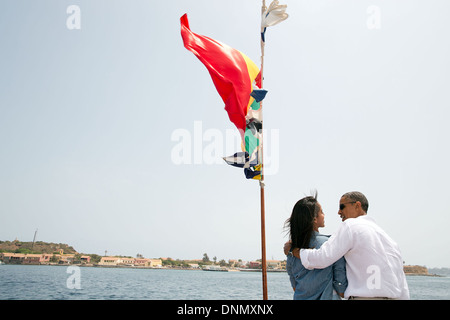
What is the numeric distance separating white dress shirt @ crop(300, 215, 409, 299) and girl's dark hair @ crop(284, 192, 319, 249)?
0.21 metres

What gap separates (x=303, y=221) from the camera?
11.7ft

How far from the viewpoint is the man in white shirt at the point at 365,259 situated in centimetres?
303

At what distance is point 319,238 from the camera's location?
139 inches

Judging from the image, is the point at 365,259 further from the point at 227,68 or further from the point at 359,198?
the point at 227,68

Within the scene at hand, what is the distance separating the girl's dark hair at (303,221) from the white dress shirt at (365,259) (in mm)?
210

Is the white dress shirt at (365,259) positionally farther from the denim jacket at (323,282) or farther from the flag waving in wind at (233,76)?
the flag waving in wind at (233,76)

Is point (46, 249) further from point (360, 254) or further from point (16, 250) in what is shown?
point (360, 254)

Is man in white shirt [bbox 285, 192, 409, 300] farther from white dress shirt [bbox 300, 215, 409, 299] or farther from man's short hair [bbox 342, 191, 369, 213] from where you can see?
man's short hair [bbox 342, 191, 369, 213]

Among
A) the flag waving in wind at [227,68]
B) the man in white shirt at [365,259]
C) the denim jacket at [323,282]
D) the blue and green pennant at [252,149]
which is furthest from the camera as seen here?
the flag waving in wind at [227,68]

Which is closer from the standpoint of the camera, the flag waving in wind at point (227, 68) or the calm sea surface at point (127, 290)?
the flag waving in wind at point (227, 68)

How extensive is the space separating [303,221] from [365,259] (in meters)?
0.75

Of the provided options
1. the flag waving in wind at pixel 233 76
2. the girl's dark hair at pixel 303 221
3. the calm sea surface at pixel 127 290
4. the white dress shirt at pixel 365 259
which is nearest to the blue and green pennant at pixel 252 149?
the flag waving in wind at pixel 233 76

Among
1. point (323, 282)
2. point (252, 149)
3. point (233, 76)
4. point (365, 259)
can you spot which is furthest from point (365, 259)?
point (233, 76)
